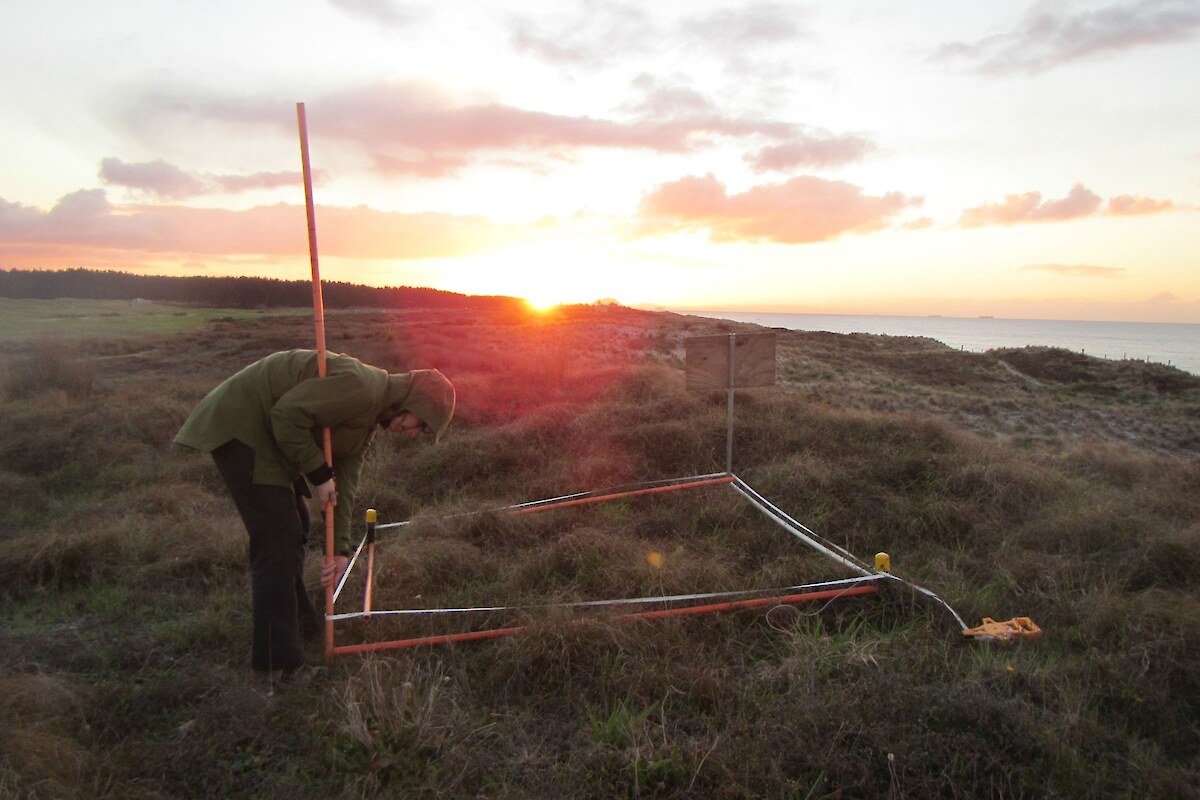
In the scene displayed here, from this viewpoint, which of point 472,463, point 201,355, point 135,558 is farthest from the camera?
point 201,355

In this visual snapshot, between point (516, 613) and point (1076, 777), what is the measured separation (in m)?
2.66

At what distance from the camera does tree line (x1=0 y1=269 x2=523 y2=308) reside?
132ft

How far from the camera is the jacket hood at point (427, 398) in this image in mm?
3350

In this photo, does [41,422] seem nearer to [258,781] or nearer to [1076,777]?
[258,781]

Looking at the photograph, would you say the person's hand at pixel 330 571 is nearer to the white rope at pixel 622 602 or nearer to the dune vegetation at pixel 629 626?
the white rope at pixel 622 602

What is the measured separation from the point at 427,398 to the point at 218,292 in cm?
5210

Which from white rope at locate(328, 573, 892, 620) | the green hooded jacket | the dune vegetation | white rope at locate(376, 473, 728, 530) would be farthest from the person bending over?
white rope at locate(376, 473, 728, 530)

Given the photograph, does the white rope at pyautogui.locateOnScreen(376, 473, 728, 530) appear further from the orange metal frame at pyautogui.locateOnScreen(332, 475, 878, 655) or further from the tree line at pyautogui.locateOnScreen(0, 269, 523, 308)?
the tree line at pyautogui.locateOnScreen(0, 269, 523, 308)

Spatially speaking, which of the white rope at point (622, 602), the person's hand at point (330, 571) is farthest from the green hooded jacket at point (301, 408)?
the white rope at point (622, 602)

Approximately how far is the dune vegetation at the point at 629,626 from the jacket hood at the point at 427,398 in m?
1.18

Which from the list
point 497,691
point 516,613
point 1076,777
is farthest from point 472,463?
point 1076,777

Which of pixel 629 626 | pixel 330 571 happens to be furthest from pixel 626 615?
pixel 330 571

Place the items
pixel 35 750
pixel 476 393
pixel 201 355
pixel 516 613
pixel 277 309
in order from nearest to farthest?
pixel 35 750 < pixel 516 613 < pixel 476 393 < pixel 201 355 < pixel 277 309

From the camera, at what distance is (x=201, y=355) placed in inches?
856
